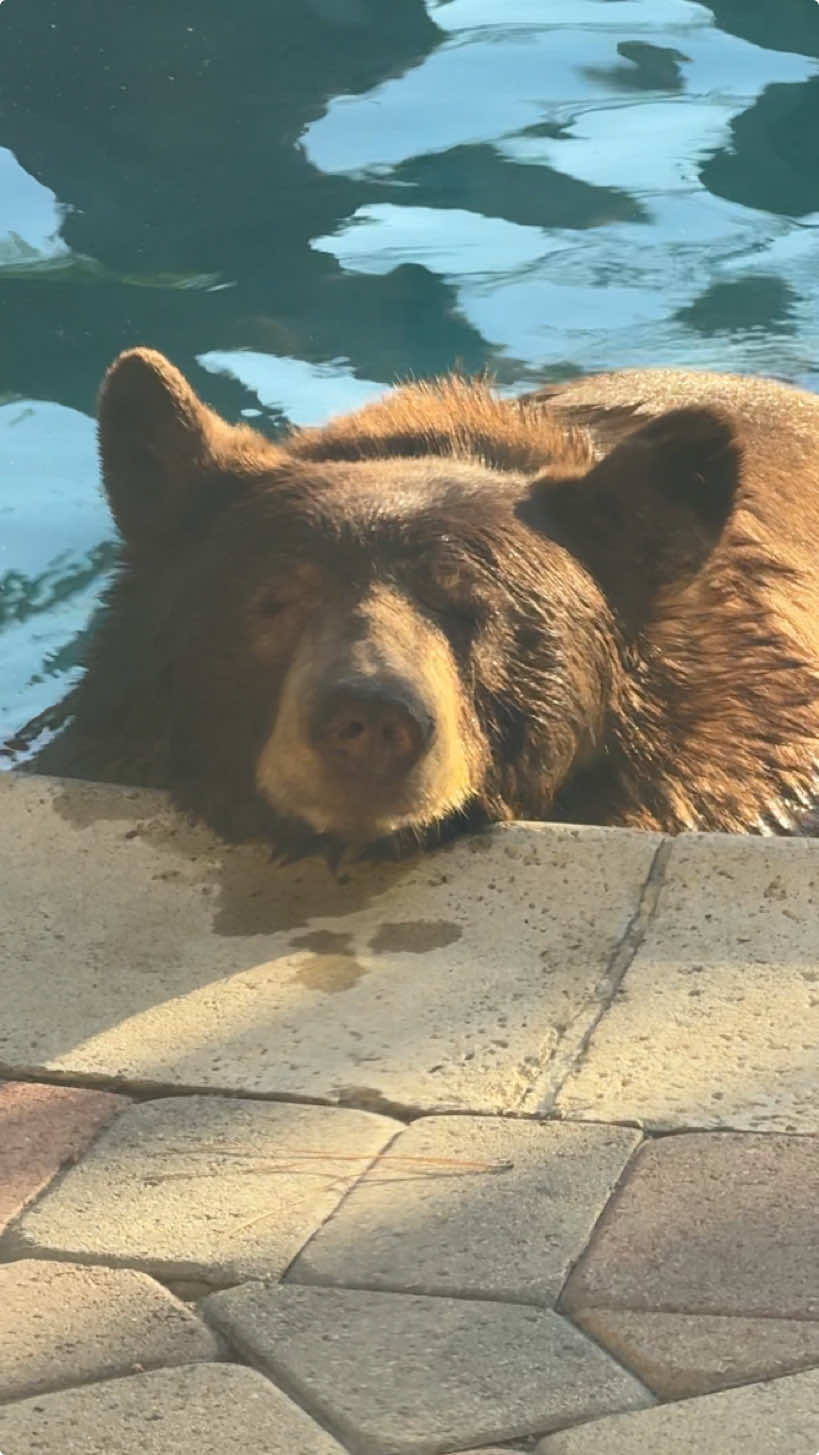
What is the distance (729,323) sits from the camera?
34.6 feet

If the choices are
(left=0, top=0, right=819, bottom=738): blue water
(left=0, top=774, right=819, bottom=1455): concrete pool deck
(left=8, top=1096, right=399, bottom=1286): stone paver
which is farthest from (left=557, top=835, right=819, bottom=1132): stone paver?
(left=0, top=0, right=819, bottom=738): blue water

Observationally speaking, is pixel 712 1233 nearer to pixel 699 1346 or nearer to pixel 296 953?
pixel 699 1346

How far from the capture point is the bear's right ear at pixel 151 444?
5.52 meters

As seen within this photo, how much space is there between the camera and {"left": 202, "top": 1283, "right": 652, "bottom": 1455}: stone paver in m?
2.59

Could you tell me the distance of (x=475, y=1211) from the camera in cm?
306

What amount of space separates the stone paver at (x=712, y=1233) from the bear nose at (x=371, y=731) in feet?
4.39

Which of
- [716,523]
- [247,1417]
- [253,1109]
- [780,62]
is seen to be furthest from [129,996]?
[780,62]

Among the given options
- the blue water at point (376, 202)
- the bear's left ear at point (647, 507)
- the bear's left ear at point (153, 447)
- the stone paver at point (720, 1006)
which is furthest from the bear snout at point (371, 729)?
the blue water at point (376, 202)

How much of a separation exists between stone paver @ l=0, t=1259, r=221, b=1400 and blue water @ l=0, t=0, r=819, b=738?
20.5 ft

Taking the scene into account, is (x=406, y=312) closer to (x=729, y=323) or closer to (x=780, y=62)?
(x=729, y=323)

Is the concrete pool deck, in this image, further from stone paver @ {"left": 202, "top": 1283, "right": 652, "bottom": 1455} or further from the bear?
the bear

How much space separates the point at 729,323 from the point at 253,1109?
769 centimetres

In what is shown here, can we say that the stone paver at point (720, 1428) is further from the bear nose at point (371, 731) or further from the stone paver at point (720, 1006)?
the bear nose at point (371, 731)

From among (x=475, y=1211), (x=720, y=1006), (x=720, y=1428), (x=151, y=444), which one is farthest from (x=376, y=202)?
(x=720, y=1428)
